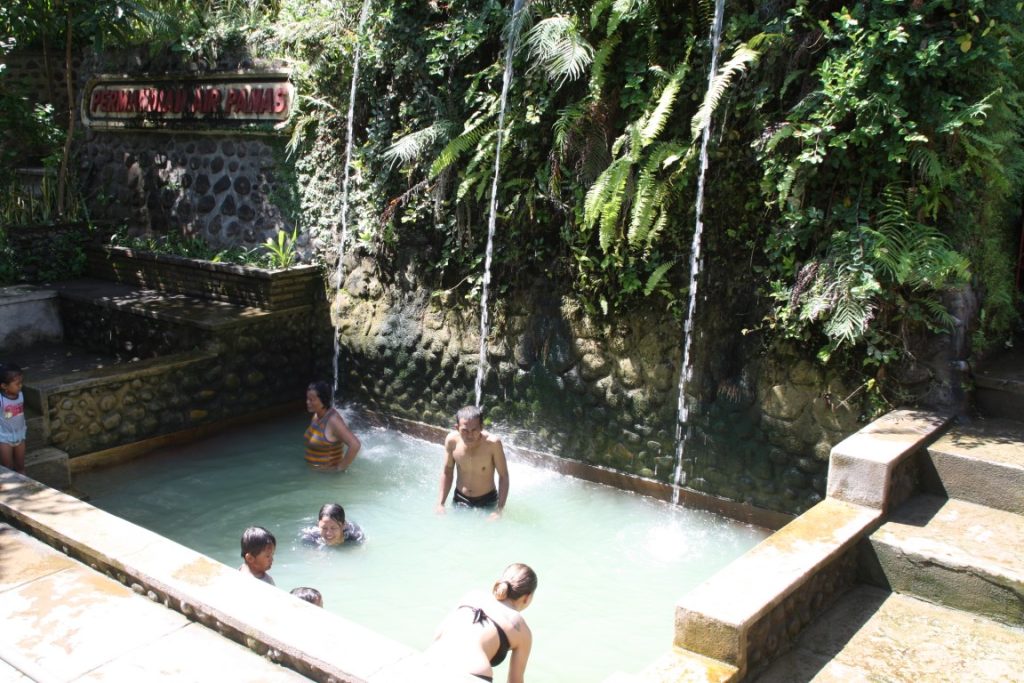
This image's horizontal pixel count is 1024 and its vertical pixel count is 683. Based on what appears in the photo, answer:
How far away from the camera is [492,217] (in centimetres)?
848

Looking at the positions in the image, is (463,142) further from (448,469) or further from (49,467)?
(49,467)

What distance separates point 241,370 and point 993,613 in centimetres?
743

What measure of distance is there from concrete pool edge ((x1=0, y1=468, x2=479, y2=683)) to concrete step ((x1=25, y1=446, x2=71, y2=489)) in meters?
1.85

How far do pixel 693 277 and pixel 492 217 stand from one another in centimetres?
210

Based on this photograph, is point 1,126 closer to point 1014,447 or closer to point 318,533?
point 318,533

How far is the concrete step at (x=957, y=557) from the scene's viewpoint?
16.1ft

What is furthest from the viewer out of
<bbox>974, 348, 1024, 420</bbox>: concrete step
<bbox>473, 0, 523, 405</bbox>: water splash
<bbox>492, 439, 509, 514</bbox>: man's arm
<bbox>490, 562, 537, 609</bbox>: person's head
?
<bbox>473, 0, 523, 405</bbox>: water splash

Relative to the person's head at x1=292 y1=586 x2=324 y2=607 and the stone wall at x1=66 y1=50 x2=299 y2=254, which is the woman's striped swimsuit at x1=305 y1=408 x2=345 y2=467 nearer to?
the stone wall at x1=66 y1=50 x2=299 y2=254

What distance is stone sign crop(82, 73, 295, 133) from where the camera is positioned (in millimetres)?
10484

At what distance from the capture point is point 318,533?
6.85m

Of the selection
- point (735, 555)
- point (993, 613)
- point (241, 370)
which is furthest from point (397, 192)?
point (993, 613)

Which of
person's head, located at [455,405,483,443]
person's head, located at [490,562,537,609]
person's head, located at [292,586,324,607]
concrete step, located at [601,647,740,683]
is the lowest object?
person's head, located at [292,586,324,607]

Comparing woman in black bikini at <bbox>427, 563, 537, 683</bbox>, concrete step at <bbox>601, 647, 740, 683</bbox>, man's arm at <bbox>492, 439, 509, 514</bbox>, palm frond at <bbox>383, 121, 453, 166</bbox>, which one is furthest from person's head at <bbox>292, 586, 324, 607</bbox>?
palm frond at <bbox>383, 121, 453, 166</bbox>

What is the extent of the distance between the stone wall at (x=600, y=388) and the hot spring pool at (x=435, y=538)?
1.26 feet
